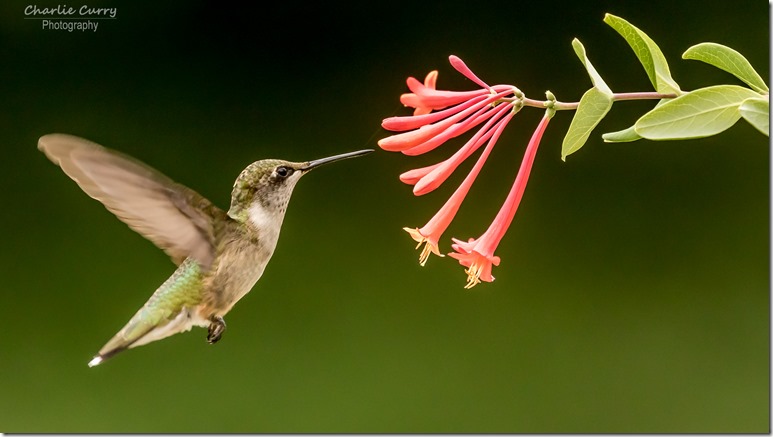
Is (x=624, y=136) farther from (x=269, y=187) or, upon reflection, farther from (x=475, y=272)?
(x=269, y=187)

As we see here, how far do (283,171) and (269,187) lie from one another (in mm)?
32

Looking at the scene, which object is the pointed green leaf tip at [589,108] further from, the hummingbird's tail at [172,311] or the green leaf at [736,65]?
the hummingbird's tail at [172,311]

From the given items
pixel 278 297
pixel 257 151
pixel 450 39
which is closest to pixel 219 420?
pixel 278 297

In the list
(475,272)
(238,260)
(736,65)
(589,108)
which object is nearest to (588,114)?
(589,108)

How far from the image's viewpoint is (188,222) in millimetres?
1070

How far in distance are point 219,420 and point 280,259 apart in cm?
53

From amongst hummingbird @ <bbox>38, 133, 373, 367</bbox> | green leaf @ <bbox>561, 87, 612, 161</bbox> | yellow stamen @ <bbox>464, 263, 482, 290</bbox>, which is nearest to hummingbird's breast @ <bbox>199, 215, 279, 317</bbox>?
hummingbird @ <bbox>38, 133, 373, 367</bbox>

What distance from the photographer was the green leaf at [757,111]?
1.95 ft

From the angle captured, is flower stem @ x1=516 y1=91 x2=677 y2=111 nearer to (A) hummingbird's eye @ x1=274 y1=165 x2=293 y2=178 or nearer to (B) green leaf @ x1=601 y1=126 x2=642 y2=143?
(B) green leaf @ x1=601 y1=126 x2=642 y2=143

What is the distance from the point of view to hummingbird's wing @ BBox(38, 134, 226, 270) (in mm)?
914

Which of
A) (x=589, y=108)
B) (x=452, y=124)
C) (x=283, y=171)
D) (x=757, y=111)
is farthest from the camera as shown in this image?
(x=283, y=171)

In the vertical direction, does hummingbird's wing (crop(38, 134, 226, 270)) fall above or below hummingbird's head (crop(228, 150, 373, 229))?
below

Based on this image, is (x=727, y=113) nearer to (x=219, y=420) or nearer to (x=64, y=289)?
(x=219, y=420)

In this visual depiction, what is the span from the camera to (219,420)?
8.57ft
